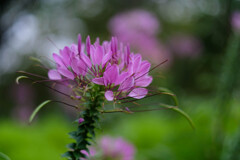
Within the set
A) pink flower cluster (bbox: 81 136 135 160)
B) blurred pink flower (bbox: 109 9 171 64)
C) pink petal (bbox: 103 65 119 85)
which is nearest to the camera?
pink petal (bbox: 103 65 119 85)

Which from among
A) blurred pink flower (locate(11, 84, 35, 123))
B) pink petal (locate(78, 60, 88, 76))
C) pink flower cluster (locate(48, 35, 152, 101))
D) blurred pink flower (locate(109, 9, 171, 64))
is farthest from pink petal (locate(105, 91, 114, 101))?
blurred pink flower (locate(11, 84, 35, 123))

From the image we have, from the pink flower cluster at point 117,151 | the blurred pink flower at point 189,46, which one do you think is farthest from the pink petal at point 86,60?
the blurred pink flower at point 189,46

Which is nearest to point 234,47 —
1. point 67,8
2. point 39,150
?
point 39,150

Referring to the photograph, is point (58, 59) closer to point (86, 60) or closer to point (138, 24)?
point (86, 60)

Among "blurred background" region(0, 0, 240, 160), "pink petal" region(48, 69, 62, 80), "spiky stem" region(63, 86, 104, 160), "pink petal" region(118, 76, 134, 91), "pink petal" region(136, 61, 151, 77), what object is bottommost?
"spiky stem" region(63, 86, 104, 160)

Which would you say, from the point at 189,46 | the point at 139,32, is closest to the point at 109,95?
the point at 139,32

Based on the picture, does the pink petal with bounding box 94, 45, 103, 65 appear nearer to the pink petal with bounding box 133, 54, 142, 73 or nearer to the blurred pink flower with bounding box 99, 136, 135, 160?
the pink petal with bounding box 133, 54, 142, 73

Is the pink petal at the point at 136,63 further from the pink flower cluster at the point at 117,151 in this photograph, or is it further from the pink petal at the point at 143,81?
the pink flower cluster at the point at 117,151
